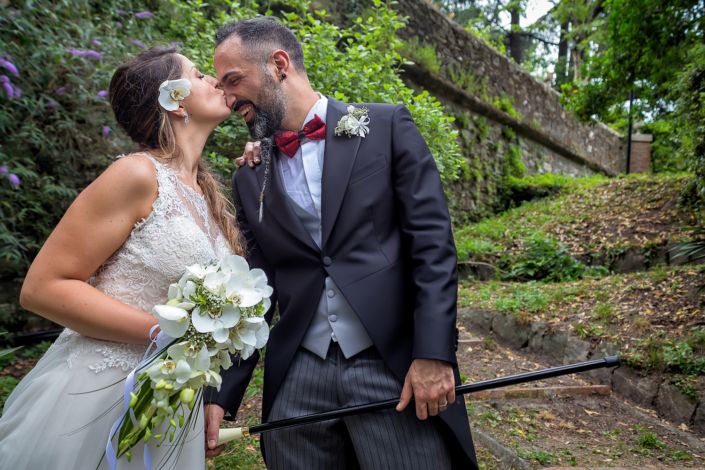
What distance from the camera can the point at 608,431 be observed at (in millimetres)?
3916

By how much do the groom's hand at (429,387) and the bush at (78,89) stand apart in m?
3.43

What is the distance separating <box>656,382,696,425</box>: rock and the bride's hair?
3.67m

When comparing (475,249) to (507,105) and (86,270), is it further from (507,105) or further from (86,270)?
(86,270)

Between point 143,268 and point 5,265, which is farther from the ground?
point 143,268

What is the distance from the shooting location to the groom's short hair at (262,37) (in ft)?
6.73

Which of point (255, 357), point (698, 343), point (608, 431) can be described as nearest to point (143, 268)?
point (255, 357)

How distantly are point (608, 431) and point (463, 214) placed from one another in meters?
7.19

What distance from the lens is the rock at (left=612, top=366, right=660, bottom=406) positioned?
4.34 m

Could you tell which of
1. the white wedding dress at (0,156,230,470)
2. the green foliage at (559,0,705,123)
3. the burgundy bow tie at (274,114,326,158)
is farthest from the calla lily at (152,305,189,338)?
the green foliage at (559,0,705,123)

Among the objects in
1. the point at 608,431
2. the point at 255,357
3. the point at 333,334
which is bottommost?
the point at 608,431

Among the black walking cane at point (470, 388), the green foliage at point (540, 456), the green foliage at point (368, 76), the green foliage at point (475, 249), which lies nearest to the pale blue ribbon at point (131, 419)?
the black walking cane at point (470, 388)

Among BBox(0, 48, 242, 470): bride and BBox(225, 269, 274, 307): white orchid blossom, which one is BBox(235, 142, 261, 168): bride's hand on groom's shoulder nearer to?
BBox(0, 48, 242, 470): bride

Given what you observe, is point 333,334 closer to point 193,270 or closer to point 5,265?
point 193,270

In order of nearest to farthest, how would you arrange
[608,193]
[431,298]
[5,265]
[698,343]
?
[431,298] → [698,343] → [5,265] → [608,193]
